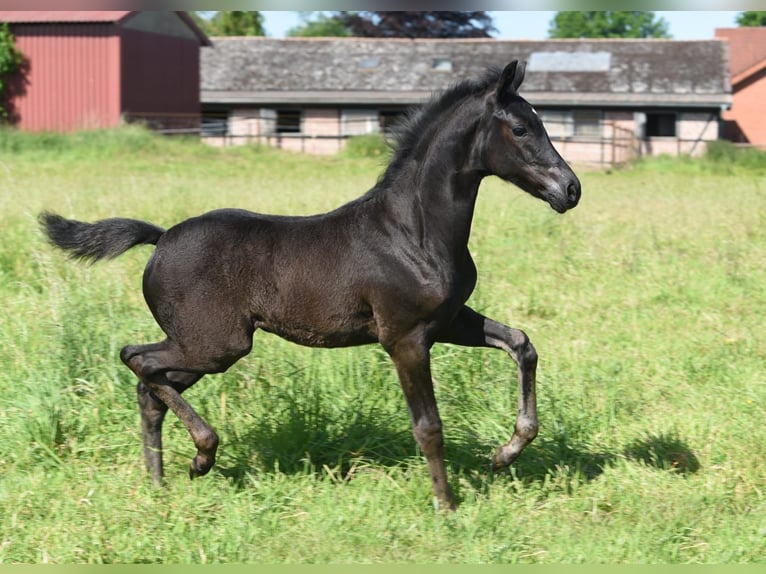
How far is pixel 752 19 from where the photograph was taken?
231 feet

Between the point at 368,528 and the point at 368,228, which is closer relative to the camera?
the point at 368,528

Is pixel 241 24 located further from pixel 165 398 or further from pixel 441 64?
pixel 165 398

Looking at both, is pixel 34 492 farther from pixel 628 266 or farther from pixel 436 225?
pixel 628 266

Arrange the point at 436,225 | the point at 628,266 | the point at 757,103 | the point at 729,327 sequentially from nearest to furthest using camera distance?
the point at 436,225 → the point at 729,327 → the point at 628,266 → the point at 757,103

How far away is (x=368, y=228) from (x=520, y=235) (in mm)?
6463

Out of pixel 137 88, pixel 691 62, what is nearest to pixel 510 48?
pixel 691 62

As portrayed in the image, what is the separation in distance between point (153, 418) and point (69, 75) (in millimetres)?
32572

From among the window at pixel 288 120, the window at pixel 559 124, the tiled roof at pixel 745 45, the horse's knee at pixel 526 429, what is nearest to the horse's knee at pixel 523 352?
the horse's knee at pixel 526 429

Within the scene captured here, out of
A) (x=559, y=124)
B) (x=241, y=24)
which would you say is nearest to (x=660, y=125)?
(x=559, y=124)

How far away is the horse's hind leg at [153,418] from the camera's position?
5031 millimetres

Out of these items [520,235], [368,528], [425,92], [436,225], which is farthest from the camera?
[425,92]

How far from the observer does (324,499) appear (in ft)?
15.6

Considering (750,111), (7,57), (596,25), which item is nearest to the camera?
(7,57)

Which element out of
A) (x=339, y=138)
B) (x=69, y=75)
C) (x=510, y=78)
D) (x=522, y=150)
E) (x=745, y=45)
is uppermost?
(x=745, y=45)
